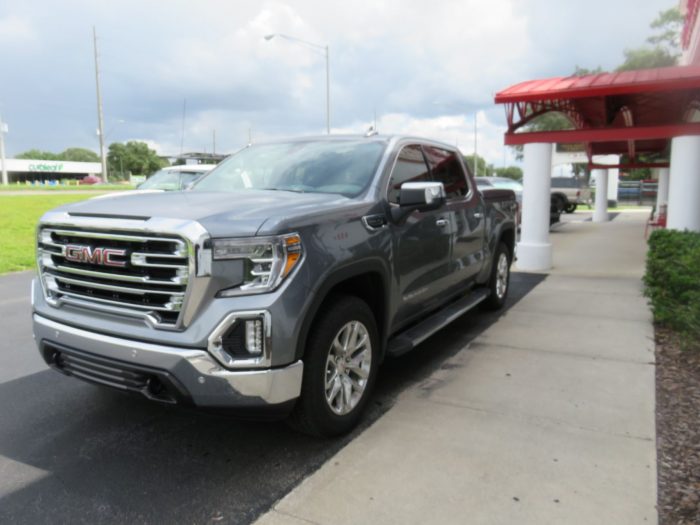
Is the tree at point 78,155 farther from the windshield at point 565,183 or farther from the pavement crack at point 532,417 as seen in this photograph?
the pavement crack at point 532,417

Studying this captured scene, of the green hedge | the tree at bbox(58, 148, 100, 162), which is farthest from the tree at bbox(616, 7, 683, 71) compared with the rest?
the tree at bbox(58, 148, 100, 162)

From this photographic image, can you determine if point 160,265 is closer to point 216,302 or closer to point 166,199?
point 216,302

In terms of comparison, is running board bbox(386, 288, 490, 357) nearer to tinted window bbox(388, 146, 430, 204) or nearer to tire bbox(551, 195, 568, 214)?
tinted window bbox(388, 146, 430, 204)

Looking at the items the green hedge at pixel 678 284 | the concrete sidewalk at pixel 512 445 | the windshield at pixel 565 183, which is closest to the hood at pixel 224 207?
the concrete sidewalk at pixel 512 445

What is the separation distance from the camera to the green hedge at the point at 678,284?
519 cm

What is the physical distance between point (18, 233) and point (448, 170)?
39.1 feet

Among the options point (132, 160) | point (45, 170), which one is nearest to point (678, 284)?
point (45, 170)

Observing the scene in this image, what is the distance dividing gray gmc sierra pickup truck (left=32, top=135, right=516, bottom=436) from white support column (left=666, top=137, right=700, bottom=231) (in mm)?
5870

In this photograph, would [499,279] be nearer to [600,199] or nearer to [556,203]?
[556,203]

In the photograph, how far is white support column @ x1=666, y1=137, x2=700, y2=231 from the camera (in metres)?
8.30

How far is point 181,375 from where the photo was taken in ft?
9.37

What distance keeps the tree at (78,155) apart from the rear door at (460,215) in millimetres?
143931

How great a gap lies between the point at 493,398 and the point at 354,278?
1468 millimetres

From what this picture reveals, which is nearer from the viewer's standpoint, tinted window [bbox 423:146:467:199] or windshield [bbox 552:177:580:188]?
tinted window [bbox 423:146:467:199]
